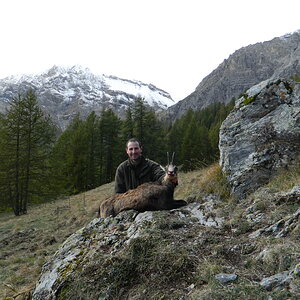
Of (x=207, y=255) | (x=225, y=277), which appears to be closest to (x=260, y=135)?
(x=207, y=255)

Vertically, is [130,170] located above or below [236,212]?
above

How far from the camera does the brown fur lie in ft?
15.6

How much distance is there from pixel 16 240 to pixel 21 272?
4.53 m

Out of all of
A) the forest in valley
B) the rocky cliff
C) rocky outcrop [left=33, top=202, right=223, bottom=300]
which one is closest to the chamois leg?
rocky outcrop [left=33, top=202, right=223, bottom=300]

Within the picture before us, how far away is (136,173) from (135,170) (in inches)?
3.0

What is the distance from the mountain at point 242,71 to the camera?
14162cm

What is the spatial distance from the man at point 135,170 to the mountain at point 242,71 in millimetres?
128340

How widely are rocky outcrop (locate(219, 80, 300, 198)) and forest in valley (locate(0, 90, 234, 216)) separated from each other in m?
7.80

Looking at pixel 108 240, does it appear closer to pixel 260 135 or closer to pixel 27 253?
pixel 260 135

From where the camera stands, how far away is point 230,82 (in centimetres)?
14838

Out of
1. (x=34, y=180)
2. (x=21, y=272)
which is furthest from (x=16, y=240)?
(x=34, y=180)

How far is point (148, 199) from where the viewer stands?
475 cm

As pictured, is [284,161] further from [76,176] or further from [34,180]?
[76,176]

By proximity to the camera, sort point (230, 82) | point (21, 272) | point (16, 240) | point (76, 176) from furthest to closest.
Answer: point (230, 82) < point (76, 176) < point (16, 240) < point (21, 272)
